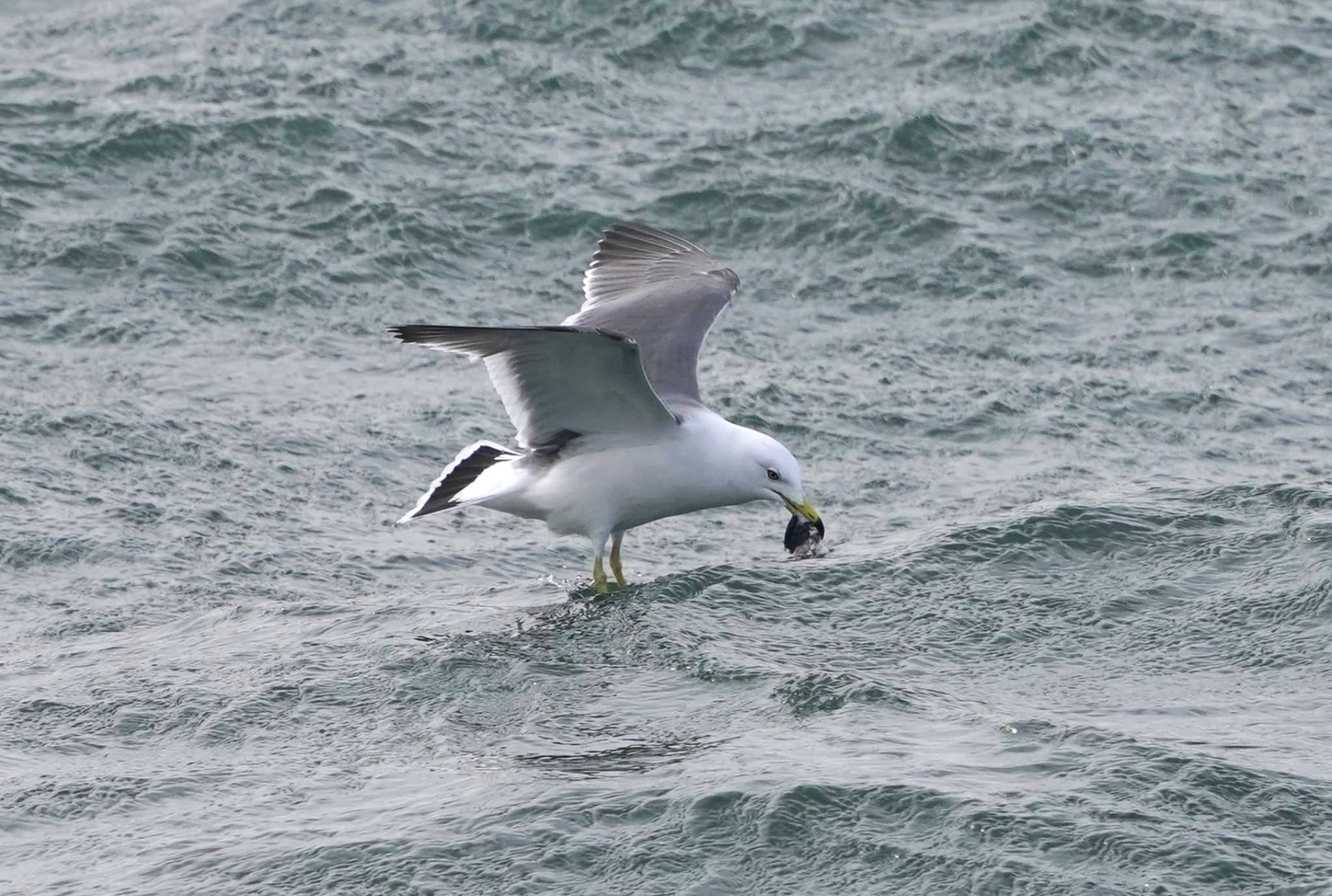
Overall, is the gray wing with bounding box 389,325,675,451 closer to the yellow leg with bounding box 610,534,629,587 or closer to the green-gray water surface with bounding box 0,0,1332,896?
the yellow leg with bounding box 610,534,629,587

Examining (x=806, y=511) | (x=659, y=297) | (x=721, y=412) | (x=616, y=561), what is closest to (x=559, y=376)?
(x=616, y=561)

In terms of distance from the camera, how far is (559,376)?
25.9 ft

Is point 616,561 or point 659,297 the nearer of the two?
point 616,561

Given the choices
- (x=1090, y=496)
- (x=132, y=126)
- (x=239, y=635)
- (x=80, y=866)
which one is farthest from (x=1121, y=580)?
(x=132, y=126)

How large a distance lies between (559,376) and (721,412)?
9.41 feet

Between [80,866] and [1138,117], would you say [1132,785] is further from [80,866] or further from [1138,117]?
[1138,117]

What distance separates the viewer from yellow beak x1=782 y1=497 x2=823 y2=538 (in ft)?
27.0

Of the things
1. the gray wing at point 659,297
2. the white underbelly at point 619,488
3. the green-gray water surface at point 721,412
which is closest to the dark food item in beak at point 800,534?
the green-gray water surface at point 721,412

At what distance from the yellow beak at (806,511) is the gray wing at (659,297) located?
25.2 inches

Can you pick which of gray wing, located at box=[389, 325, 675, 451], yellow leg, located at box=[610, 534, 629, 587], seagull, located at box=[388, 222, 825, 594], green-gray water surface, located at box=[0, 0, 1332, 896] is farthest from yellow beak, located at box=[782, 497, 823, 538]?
yellow leg, located at box=[610, 534, 629, 587]

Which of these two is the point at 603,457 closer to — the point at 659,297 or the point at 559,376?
the point at 559,376

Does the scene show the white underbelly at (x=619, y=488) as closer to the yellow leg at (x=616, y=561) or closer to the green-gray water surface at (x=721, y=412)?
the yellow leg at (x=616, y=561)

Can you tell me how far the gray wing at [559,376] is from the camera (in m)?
7.35

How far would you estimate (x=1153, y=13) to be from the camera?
49.3ft
